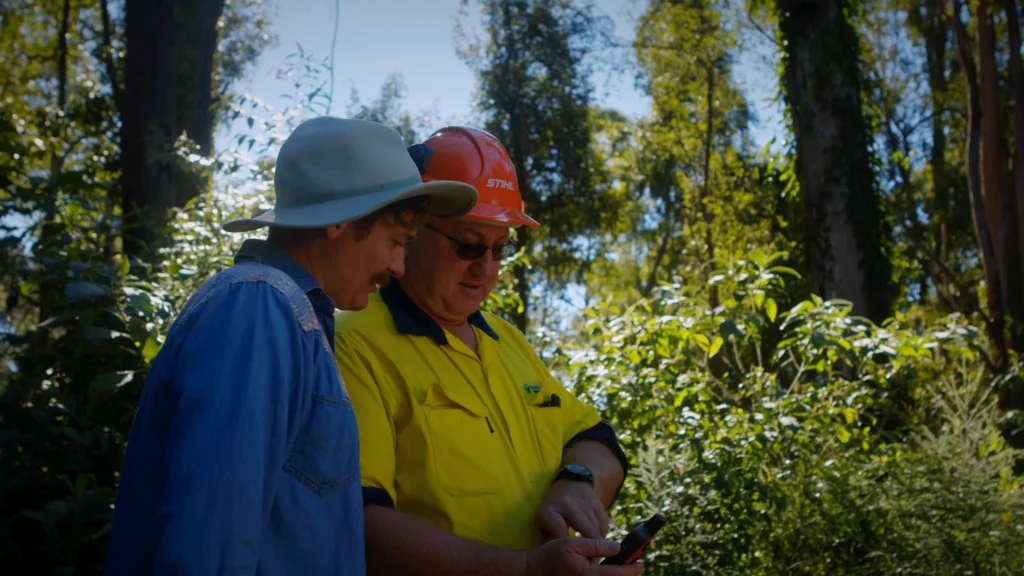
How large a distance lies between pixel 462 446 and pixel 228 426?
2.74 ft

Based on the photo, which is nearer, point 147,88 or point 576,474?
point 576,474

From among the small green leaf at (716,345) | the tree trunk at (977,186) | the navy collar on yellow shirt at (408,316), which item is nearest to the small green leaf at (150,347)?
the navy collar on yellow shirt at (408,316)

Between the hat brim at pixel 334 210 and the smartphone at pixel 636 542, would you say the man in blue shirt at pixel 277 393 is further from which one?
the smartphone at pixel 636 542

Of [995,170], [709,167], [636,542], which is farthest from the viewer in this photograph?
[709,167]

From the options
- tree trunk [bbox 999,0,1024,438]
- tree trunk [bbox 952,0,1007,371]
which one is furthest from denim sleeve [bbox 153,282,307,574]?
tree trunk [bbox 999,0,1024,438]

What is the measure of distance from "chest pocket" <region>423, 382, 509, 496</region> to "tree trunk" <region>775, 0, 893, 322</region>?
5575 millimetres

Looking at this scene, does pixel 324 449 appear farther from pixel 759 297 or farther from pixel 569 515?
pixel 759 297

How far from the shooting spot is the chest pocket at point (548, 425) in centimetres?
227

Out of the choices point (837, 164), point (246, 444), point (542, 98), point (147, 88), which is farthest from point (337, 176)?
point (542, 98)

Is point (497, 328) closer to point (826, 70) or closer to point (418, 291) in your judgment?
point (418, 291)

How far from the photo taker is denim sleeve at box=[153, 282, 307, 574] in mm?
1185

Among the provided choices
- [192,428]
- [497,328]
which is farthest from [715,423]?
[192,428]

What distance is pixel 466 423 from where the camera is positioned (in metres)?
2.05

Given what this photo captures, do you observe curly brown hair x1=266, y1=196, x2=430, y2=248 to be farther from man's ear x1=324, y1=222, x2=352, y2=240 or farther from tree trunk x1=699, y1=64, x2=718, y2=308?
tree trunk x1=699, y1=64, x2=718, y2=308
